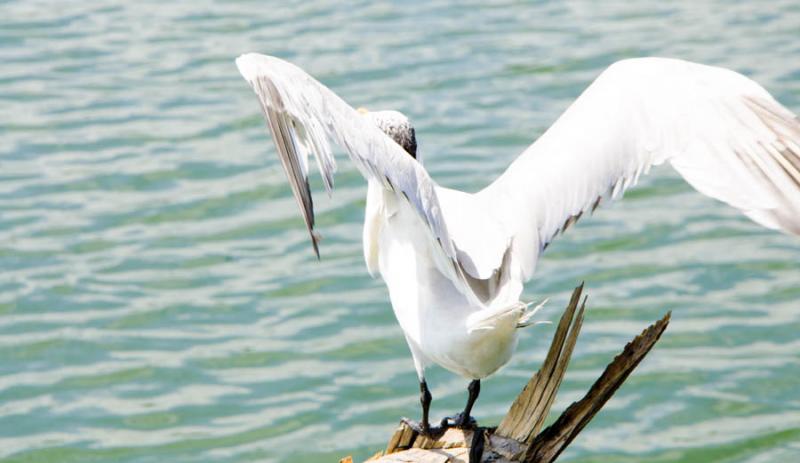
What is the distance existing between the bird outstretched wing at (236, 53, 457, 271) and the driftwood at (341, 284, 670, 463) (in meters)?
0.44

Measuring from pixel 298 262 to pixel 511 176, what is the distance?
4.03 metres

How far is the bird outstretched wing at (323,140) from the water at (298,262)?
290 centimetres

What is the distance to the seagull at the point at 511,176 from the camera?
429 centimetres

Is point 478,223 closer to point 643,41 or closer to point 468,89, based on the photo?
point 468,89

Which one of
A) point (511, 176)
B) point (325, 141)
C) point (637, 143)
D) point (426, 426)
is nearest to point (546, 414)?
point (426, 426)

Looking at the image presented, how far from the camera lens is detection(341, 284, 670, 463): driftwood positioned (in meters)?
4.47

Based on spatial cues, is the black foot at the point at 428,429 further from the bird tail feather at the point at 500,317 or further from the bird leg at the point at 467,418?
the bird tail feather at the point at 500,317

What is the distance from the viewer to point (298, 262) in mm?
8719

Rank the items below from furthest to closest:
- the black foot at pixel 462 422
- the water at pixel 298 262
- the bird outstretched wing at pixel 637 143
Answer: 1. the water at pixel 298 262
2. the black foot at pixel 462 422
3. the bird outstretched wing at pixel 637 143

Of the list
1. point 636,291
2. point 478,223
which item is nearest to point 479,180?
point 636,291

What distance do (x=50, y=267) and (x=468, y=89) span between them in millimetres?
3790

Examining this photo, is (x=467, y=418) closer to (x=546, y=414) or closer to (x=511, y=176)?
(x=546, y=414)

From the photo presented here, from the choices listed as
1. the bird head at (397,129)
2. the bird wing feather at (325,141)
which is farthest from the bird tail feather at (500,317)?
the bird head at (397,129)

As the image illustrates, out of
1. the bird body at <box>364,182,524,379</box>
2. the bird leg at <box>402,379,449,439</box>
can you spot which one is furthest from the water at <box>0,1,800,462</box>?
the bird body at <box>364,182,524,379</box>
